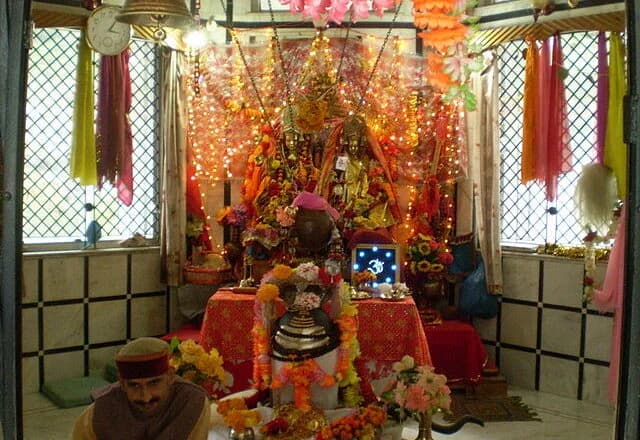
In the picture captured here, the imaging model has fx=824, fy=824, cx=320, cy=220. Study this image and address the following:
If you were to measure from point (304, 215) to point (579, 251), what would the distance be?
2.45 m

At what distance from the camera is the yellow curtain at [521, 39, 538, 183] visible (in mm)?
7324

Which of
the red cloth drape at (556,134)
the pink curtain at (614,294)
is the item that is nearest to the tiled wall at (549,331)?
the pink curtain at (614,294)

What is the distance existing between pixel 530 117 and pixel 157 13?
13.9 ft

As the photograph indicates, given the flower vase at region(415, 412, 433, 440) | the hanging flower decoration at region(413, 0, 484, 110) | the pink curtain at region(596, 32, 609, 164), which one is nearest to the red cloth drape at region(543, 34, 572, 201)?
the pink curtain at region(596, 32, 609, 164)

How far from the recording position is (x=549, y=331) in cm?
744

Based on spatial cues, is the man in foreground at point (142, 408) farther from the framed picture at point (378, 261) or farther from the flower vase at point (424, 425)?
the framed picture at point (378, 261)

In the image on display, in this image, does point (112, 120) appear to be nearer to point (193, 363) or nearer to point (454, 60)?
point (454, 60)

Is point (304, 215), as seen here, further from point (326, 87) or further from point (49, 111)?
point (49, 111)

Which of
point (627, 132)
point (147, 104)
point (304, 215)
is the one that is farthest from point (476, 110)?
point (627, 132)

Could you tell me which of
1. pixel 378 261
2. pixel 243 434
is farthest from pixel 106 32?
pixel 243 434

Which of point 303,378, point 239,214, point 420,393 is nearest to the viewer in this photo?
point 420,393

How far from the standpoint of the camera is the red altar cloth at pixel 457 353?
7191mm

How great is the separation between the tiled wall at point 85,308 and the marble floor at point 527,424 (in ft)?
1.36

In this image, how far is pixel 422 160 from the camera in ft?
25.9
